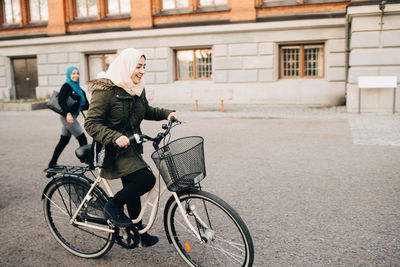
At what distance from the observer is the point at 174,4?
19078mm

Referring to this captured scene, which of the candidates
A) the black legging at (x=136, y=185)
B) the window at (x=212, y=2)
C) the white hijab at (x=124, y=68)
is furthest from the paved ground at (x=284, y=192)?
the window at (x=212, y=2)

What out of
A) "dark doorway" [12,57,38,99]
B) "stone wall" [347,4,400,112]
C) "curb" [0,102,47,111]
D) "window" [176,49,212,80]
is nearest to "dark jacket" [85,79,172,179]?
"stone wall" [347,4,400,112]

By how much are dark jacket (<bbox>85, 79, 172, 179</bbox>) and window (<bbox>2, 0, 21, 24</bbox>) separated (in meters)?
22.4

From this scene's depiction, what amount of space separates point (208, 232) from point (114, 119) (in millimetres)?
1185

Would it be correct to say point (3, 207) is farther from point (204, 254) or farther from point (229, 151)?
point (229, 151)

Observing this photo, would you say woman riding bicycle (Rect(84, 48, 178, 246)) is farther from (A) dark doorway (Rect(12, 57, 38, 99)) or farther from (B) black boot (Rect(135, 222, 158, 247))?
(A) dark doorway (Rect(12, 57, 38, 99))

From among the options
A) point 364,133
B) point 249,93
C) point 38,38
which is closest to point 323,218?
point 364,133

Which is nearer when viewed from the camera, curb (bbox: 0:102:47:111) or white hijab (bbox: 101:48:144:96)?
white hijab (bbox: 101:48:144:96)

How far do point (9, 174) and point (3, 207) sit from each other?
1785mm

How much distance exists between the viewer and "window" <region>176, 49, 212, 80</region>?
61.4 ft

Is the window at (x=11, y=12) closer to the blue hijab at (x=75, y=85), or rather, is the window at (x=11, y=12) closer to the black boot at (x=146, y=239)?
the blue hijab at (x=75, y=85)

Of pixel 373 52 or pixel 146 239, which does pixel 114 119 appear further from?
pixel 373 52

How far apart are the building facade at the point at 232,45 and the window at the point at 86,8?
0.05 metres

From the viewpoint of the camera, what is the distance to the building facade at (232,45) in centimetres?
1399
